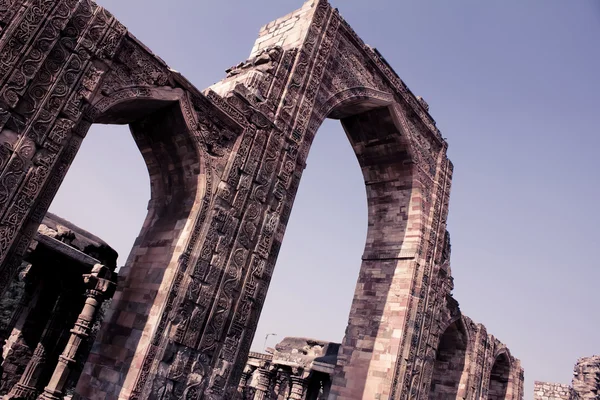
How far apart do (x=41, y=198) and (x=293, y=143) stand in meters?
Result: 4.09

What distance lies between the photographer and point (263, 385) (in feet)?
46.3

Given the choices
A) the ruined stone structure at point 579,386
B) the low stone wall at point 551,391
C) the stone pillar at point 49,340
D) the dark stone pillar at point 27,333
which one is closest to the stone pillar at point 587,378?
the ruined stone structure at point 579,386

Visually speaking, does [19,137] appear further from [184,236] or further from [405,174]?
[405,174]

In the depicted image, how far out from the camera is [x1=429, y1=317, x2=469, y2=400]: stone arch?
43.7 ft

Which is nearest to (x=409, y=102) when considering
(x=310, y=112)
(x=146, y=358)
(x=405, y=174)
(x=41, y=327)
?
(x=405, y=174)

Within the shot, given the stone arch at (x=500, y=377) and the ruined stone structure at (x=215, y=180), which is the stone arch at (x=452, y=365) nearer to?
the ruined stone structure at (x=215, y=180)

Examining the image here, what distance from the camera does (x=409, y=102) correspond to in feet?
36.5

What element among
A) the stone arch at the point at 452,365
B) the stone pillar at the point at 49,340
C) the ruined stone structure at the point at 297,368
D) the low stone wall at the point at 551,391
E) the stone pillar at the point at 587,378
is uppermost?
the stone pillar at the point at 587,378

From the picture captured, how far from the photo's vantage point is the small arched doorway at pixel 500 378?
16.4 metres

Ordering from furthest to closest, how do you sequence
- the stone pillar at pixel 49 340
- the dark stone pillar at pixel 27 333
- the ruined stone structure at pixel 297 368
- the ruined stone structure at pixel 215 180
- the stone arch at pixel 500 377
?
the stone arch at pixel 500 377 → the ruined stone structure at pixel 297 368 → the dark stone pillar at pixel 27 333 → the stone pillar at pixel 49 340 → the ruined stone structure at pixel 215 180

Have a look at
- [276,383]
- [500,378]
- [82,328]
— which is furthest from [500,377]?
[82,328]

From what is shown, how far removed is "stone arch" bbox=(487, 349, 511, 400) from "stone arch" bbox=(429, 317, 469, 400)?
3.49m

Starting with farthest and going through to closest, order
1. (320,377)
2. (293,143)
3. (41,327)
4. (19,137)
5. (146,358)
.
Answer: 1. (320,377)
2. (41,327)
3. (293,143)
4. (146,358)
5. (19,137)

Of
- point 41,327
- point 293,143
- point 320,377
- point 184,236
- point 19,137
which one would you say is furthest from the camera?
point 320,377
